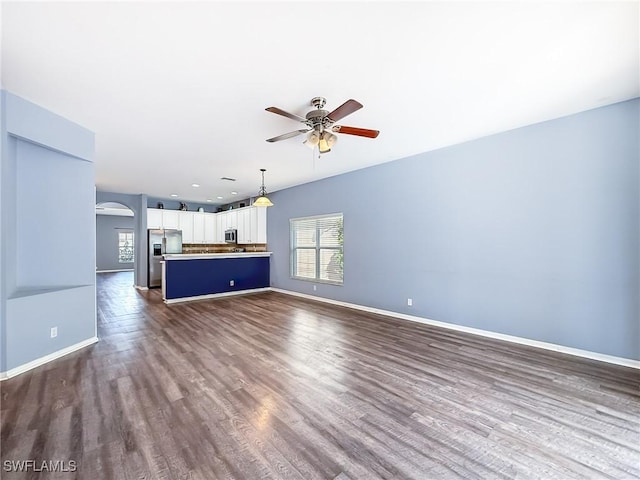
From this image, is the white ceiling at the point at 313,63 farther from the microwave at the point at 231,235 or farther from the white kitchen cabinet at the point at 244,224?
the microwave at the point at 231,235

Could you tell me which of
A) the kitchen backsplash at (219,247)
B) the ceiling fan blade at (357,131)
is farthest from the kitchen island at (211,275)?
the ceiling fan blade at (357,131)

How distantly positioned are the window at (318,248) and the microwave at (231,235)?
2.49 m

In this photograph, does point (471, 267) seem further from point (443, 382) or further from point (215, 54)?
point (215, 54)

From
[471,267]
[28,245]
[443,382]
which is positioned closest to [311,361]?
[443,382]

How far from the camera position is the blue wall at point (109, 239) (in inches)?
472

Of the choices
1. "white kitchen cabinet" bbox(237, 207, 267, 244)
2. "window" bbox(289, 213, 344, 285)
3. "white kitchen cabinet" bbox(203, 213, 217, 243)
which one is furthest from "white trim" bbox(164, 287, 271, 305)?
"white kitchen cabinet" bbox(203, 213, 217, 243)

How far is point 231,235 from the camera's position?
8.55 metres

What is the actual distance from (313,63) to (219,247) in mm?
8063

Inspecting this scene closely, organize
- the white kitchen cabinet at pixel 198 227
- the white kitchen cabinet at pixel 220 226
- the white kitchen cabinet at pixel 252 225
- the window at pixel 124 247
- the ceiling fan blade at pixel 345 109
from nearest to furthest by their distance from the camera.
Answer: the ceiling fan blade at pixel 345 109, the white kitchen cabinet at pixel 252 225, the white kitchen cabinet at pixel 198 227, the white kitchen cabinet at pixel 220 226, the window at pixel 124 247

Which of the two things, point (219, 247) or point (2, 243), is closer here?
point (2, 243)

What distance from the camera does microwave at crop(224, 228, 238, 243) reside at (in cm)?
845

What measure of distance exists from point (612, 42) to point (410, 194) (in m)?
2.67

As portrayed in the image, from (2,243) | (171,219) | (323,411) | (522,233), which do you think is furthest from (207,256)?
(522,233)

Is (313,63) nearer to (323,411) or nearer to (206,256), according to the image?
(323,411)
